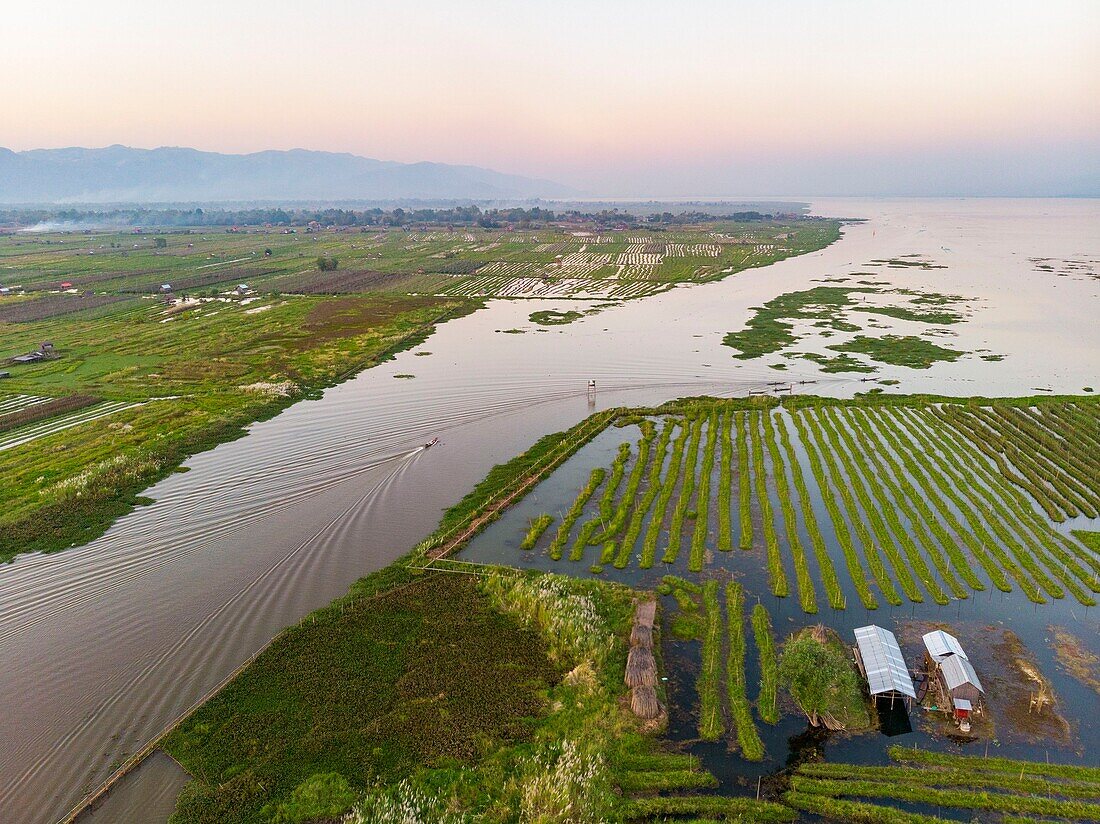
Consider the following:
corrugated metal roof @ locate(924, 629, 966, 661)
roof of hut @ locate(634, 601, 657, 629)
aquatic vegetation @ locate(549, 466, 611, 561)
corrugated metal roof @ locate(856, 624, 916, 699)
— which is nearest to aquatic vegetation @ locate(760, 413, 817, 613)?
corrugated metal roof @ locate(856, 624, 916, 699)

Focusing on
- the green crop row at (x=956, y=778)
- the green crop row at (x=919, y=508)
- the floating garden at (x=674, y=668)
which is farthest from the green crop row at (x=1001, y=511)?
the green crop row at (x=956, y=778)

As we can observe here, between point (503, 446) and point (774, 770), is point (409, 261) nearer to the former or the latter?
point (503, 446)

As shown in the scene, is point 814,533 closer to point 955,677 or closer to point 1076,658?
point 1076,658

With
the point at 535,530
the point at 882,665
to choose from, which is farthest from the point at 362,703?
the point at 882,665

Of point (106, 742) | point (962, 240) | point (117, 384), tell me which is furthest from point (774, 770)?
point (962, 240)

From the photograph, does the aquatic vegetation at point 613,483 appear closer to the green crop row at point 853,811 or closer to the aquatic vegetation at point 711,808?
the aquatic vegetation at point 711,808

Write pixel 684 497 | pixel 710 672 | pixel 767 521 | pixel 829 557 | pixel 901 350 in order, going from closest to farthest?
pixel 710 672, pixel 829 557, pixel 767 521, pixel 684 497, pixel 901 350
